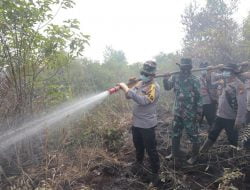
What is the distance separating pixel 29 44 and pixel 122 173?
257 centimetres

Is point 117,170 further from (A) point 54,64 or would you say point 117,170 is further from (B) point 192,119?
(A) point 54,64

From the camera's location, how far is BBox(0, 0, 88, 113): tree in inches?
174

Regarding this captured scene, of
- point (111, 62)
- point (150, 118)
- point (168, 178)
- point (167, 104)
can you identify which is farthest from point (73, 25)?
point (111, 62)

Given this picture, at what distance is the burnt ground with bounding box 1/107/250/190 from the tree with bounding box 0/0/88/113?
110cm

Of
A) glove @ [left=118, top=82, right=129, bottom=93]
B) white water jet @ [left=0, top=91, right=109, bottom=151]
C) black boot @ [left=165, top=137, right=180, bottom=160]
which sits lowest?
black boot @ [left=165, top=137, right=180, bottom=160]

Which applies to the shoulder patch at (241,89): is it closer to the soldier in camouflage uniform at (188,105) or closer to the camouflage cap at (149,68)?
the soldier in camouflage uniform at (188,105)

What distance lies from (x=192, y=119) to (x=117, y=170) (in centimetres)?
158

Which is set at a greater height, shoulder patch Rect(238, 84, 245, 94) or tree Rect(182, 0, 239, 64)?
tree Rect(182, 0, 239, 64)

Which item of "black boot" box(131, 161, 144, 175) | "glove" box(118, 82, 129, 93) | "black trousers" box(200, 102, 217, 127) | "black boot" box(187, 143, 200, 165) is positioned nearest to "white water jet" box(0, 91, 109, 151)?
"glove" box(118, 82, 129, 93)

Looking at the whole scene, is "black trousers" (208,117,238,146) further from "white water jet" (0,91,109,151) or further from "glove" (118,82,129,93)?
"white water jet" (0,91,109,151)

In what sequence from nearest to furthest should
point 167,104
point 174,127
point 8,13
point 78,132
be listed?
point 8,13
point 174,127
point 78,132
point 167,104

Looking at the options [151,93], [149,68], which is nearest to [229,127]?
[151,93]

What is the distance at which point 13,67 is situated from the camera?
15.2 ft

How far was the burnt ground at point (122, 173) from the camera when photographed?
4.30 metres
